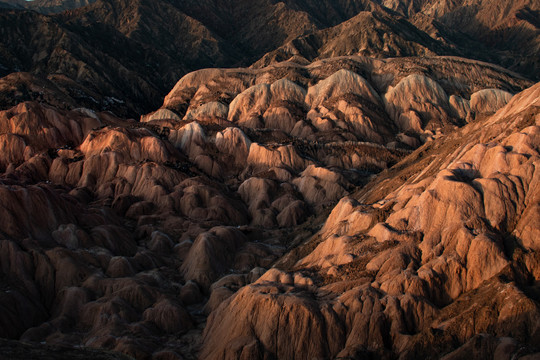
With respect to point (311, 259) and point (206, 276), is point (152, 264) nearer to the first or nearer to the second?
point (206, 276)

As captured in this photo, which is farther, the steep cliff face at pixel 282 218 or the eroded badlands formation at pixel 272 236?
the steep cliff face at pixel 282 218

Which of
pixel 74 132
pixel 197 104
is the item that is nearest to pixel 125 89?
pixel 197 104

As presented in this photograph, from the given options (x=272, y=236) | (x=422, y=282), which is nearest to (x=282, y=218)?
(x=272, y=236)

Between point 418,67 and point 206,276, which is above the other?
point 418,67

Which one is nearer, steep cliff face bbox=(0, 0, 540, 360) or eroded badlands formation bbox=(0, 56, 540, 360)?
eroded badlands formation bbox=(0, 56, 540, 360)

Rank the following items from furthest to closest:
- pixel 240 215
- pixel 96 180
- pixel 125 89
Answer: pixel 125 89 → pixel 96 180 → pixel 240 215

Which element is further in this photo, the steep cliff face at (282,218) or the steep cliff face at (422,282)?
the steep cliff face at (282,218)

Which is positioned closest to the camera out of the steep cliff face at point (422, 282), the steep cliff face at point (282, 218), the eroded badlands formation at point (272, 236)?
the steep cliff face at point (422, 282)

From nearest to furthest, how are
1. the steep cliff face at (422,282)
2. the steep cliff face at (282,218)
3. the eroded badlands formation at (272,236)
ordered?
the steep cliff face at (422,282), the eroded badlands formation at (272,236), the steep cliff face at (282,218)

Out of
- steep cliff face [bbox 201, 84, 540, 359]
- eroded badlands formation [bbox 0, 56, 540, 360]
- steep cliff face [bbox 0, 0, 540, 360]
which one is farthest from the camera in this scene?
steep cliff face [bbox 0, 0, 540, 360]
